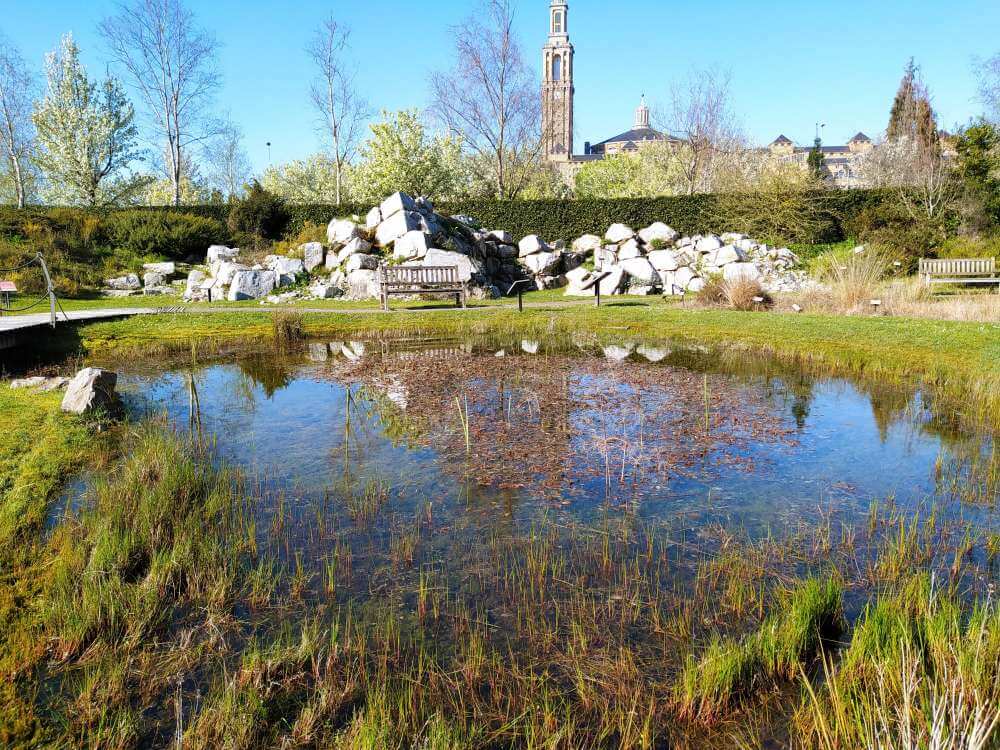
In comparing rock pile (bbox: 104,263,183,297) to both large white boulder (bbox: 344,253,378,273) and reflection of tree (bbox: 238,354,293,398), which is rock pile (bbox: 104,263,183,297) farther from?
reflection of tree (bbox: 238,354,293,398)

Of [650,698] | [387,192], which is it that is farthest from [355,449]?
[387,192]

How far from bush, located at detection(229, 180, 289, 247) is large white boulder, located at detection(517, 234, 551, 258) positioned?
29.3 feet

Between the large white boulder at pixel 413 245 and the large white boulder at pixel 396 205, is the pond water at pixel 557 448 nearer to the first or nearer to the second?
the large white boulder at pixel 413 245

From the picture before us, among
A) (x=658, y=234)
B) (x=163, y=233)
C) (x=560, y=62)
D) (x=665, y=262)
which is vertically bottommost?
(x=665, y=262)

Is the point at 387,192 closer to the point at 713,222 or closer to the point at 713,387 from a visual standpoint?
the point at 713,222

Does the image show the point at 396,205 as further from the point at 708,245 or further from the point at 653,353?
the point at 653,353

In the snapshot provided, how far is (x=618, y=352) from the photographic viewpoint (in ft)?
37.2

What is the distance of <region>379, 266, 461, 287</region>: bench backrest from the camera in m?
16.5

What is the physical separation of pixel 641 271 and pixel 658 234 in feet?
13.7

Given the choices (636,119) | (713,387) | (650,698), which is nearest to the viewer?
(650,698)

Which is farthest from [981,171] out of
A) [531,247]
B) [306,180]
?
[306,180]

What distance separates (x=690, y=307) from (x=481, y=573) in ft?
40.2

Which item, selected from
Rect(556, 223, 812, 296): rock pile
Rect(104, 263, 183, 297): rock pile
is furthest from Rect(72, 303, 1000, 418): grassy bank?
Rect(104, 263, 183, 297): rock pile

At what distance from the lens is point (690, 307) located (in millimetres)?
14953
